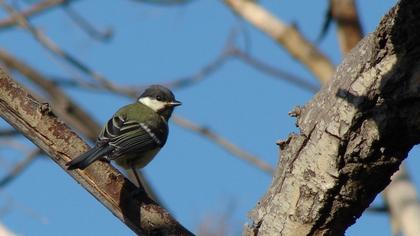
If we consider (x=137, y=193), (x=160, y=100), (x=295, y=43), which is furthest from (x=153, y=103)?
(x=137, y=193)

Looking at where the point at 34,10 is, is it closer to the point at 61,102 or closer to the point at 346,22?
the point at 61,102

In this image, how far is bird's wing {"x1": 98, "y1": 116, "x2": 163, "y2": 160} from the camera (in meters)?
4.76

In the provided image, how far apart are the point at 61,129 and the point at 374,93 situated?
1445 millimetres

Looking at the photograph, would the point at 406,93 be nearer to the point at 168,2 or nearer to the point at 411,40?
the point at 411,40

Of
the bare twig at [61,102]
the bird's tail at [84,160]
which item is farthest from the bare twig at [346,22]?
the bird's tail at [84,160]

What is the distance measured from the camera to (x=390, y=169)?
109 inches

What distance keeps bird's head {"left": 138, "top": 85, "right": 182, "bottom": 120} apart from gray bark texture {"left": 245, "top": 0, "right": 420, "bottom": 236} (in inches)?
118

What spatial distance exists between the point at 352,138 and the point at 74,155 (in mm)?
1295

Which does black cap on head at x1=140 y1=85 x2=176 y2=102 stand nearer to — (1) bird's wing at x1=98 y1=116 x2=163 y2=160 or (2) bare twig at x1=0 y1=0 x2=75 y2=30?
(1) bird's wing at x1=98 y1=116 x2=163 y2=160

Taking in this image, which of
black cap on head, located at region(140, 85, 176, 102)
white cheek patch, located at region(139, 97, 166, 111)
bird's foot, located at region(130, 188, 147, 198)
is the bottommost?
bird's foot, located at region(130, 188, 147, 198)

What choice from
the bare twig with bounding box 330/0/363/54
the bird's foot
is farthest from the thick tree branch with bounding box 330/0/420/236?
the bird's foot

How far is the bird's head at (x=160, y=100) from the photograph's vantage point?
597cm

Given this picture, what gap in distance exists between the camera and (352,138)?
2.76 meters

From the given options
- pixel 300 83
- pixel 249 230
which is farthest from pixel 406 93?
pixel 300 83
